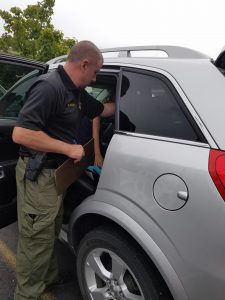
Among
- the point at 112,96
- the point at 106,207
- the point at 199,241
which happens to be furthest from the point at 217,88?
the point at 112,96

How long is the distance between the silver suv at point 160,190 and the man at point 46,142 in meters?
0.21

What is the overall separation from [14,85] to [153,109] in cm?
167

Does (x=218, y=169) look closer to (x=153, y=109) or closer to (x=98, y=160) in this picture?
(x=153, y=109)

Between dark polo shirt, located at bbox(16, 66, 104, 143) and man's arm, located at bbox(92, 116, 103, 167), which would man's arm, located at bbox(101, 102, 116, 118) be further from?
dark polo shirt, located at bbox(16, 66, 104, 143)

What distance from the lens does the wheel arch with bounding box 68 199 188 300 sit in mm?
1756

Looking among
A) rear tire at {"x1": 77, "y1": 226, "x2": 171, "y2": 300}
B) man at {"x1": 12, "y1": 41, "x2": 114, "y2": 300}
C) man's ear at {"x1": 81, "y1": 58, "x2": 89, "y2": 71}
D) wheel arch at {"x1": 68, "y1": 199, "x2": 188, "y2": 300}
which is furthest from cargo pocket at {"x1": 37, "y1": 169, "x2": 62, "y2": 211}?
man's ear at {"x1": 81, "y1": 58, "x2": 89, "y2": 71}

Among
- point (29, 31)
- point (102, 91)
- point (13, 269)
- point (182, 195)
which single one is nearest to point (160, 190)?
point (182, 195)

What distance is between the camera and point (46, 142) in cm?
204

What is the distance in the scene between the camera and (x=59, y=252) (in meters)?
3.26

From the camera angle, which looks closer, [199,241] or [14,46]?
[199,241]

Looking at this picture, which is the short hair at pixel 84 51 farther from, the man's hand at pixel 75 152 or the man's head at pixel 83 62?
the man's hand at pixel 75 152

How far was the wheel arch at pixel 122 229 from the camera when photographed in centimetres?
176

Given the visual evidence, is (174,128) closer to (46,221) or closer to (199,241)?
(199,241)

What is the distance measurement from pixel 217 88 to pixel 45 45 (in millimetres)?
13570
